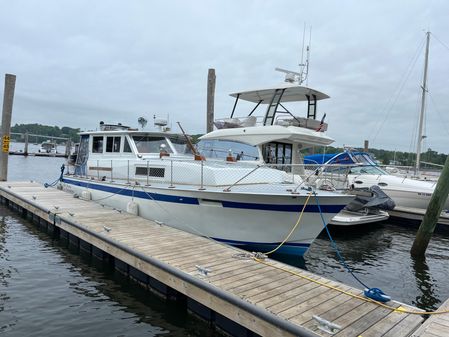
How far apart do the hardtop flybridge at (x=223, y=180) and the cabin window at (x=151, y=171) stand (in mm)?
31

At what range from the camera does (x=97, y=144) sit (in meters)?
13.6

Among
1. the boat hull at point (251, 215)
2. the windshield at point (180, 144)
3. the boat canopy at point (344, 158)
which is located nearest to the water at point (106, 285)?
the boat hull at point (251, 215)

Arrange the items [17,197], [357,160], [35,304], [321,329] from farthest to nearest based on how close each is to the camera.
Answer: [357,160] → [17,197] → [35,304] → [321,329]

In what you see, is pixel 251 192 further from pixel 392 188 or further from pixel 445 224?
pixel 392 188

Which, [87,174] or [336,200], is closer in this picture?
[336,200]

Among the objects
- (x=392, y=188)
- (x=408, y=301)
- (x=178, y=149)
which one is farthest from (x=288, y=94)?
(x=392, y=188)

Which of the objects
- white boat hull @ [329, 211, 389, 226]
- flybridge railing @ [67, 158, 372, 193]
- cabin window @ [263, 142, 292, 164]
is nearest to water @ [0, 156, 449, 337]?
white boat hull @ [329, 211, 389, 226]

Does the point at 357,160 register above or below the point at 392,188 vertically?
above

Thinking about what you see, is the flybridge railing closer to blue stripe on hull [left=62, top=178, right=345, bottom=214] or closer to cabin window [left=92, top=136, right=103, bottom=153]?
blue stripe on hull [left=62, top=178, right=345, bottom=214]

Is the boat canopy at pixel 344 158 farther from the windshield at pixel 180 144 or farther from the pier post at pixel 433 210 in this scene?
the windshield at pixel 180 144

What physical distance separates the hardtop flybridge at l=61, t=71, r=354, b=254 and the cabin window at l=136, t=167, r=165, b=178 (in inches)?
1.2

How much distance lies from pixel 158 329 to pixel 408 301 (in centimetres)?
487

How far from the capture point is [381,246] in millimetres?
12047

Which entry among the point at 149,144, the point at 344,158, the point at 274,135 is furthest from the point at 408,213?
the point at 149,144
